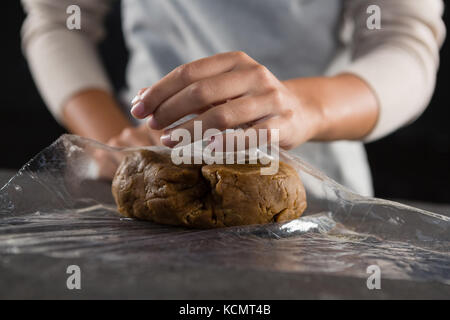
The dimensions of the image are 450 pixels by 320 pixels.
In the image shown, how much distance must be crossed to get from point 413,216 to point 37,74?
3.37 ft

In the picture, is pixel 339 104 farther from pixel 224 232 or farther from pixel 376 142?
pixel 376 142

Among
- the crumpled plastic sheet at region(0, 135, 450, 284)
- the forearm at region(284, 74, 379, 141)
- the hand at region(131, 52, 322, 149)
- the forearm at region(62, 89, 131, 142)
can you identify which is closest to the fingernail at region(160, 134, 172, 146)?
the hand at region(131, 52, 322, 149)

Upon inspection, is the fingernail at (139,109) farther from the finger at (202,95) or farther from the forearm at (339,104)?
the forearm at (339,104)

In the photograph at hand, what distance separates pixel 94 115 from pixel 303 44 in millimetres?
515

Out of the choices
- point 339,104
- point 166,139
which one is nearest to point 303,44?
point 339,104

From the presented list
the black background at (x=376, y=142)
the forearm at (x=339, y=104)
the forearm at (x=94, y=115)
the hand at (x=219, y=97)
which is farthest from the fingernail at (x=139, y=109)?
the black background at (x=376, y=142)

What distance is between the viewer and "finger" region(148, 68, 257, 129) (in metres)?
0.56

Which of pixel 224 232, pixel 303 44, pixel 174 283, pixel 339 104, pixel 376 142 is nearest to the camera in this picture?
pixel 174 283

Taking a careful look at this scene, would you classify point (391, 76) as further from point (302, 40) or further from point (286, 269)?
point (286, 269)

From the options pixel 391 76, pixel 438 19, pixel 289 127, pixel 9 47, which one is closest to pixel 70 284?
pixel 289 127

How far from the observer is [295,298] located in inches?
14.1

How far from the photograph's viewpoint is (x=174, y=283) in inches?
14.6

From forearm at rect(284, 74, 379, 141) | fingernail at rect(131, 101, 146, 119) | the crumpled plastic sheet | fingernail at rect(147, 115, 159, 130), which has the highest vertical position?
forearm at rect(284, 74, 379, 141)

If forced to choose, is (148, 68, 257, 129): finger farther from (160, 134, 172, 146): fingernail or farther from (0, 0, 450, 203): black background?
(0, 0, 450, 203): black background
